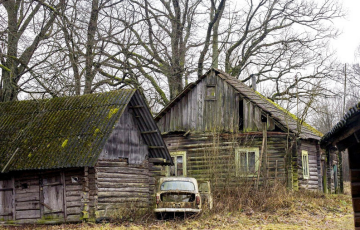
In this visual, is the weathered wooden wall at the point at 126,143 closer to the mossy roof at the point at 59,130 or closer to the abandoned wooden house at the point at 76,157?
the abandoned wooden house at the point at 76,157

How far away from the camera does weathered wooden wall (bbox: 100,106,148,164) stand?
66.5 feet

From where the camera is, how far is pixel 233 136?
2392 centimetres

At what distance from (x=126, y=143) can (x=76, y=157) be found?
3094 millimetres

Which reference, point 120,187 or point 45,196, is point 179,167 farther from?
point 45,196

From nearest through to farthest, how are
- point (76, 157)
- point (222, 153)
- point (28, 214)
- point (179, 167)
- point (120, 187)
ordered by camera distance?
1. point (76, 157)
2. point (28, 214)
3. point (120, 187)
4. point (222, 153)
5. point (179, 167)

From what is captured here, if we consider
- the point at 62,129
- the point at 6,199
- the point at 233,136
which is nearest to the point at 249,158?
the point at 233,136

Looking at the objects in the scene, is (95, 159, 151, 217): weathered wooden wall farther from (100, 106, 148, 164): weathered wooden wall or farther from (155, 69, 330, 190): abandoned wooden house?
(155, 69, 330, 190): abandoned wooden house

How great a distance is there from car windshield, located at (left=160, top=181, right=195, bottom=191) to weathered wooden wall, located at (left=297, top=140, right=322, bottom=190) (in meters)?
9.13

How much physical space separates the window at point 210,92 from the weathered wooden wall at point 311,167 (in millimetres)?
5200

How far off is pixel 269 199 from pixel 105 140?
23.6 feet

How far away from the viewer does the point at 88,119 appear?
20.3 meters

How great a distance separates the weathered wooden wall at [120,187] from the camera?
19409 millimetres

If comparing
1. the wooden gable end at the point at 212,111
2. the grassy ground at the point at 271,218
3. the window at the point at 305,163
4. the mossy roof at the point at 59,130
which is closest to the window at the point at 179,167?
the wooden gable end at the point at 212,111

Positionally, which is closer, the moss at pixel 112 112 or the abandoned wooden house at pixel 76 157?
the abandoned wooden house at pixel 76 157
